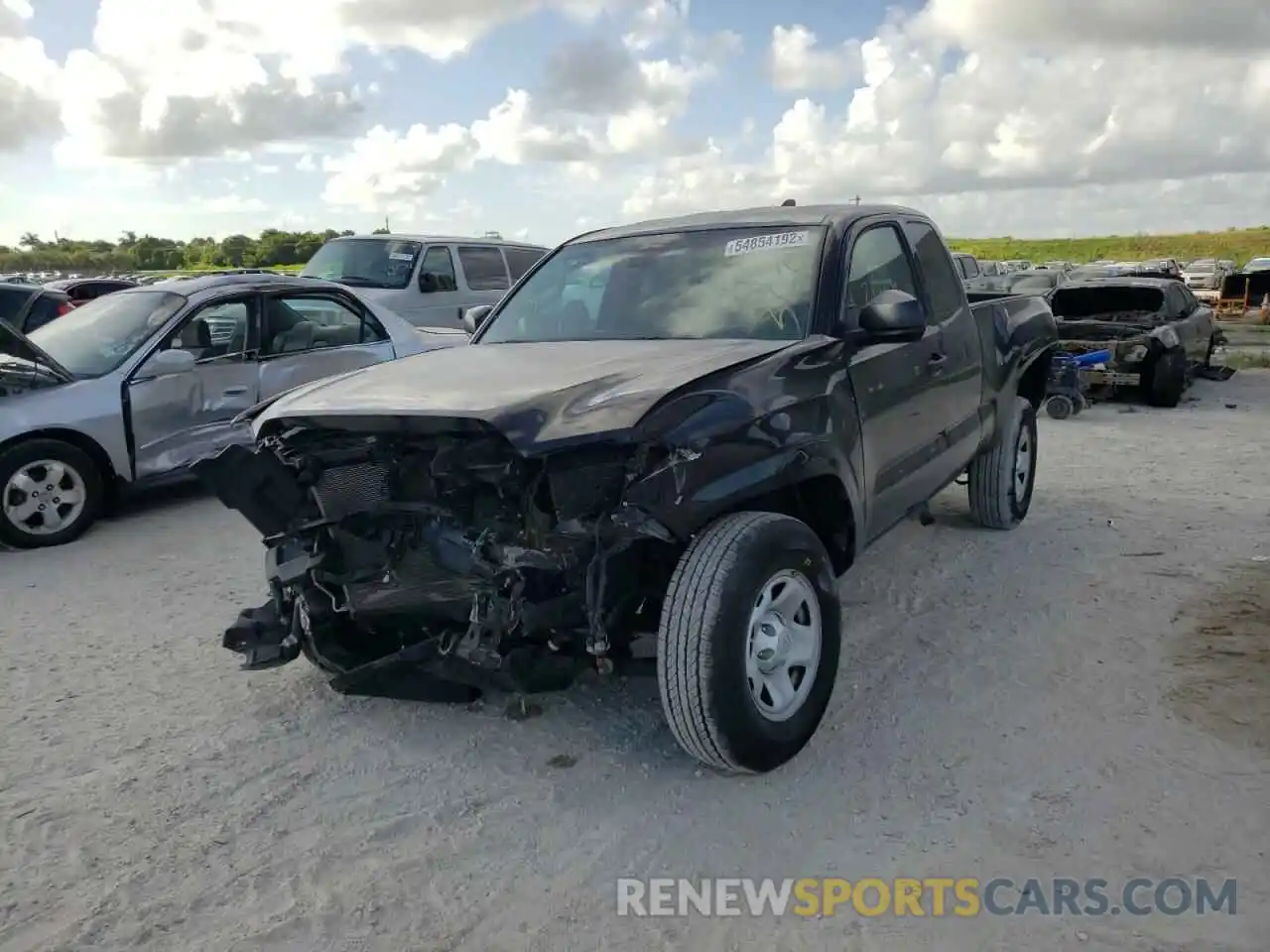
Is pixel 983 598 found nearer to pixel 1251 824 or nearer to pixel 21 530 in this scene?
pixel 1251 824

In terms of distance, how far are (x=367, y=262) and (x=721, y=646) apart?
1026cm

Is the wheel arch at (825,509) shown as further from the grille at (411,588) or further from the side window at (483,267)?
the side window at (483,267)

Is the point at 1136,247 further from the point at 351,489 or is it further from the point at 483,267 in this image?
the point at 351,489

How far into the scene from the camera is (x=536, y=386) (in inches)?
138

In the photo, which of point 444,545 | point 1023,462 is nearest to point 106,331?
point 444,545

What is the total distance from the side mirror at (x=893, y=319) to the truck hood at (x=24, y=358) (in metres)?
5.17

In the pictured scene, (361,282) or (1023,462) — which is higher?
(361,282)

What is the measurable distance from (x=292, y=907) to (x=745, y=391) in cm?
207

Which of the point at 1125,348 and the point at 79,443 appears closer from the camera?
the point at 79,443

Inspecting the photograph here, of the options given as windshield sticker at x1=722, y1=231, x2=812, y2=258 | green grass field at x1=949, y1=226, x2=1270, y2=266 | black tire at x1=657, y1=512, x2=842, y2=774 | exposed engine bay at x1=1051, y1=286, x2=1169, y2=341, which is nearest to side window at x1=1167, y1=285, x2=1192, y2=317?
exposed engine bay at x1=1051, y1=286, x2=1169, y2=341

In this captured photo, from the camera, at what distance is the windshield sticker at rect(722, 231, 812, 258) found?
4.46m

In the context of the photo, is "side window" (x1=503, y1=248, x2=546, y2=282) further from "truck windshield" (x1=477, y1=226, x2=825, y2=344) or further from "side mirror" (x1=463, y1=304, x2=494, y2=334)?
"truck windshield" (x1=477, y1=226, x2=825, y2=344)

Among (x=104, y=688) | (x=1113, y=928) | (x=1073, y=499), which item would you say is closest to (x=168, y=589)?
(x=104, y=688)

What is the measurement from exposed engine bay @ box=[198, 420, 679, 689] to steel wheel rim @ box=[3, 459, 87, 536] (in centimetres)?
335
